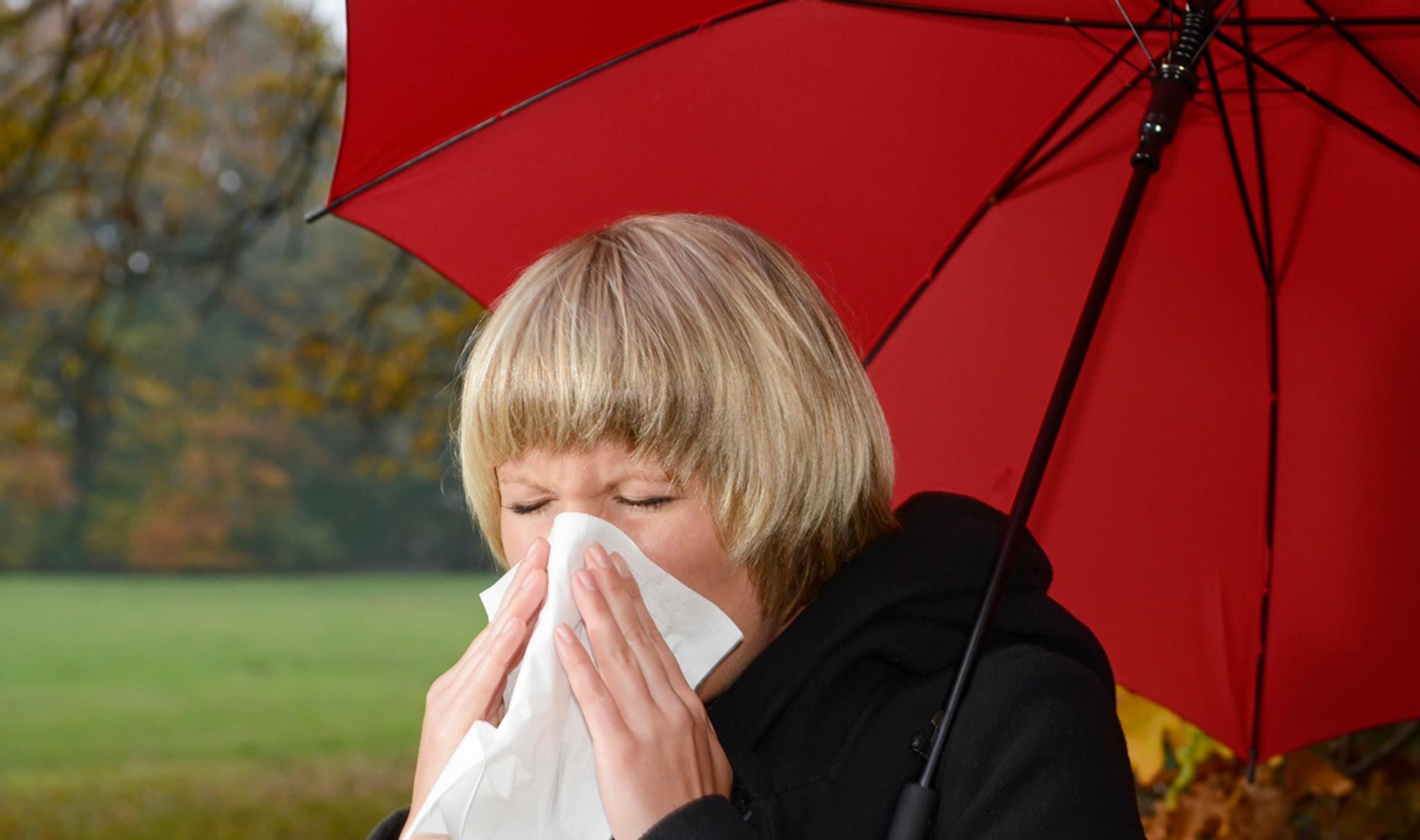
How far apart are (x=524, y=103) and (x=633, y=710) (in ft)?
4.33

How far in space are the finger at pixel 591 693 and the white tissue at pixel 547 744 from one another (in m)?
0.03

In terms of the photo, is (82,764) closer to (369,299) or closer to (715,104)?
(369,299)

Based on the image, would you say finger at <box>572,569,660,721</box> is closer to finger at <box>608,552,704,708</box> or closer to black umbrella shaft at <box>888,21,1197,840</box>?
finger at <box>608,552,704,708</box>

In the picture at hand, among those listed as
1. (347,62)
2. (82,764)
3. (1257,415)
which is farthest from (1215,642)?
(82,764)

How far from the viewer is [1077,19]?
2396mm

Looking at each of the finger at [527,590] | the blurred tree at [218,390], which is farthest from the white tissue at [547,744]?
the blurred tree at [218,390]

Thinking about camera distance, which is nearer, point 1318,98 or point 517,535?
point 517,535

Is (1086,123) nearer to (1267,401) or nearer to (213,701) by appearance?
(1267,401)

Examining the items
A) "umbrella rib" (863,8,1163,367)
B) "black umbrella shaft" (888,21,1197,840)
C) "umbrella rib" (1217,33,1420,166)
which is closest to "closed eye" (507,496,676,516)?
"black umbrella shaft" (888,21,1197,840)

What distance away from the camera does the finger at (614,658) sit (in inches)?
67.4

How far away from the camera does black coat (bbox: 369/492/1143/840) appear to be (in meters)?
1.79

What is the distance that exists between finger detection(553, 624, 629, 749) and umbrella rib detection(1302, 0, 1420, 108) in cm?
139

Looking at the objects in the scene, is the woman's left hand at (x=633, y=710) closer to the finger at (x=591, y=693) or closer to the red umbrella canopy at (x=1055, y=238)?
the finger at (x=591, y=693)

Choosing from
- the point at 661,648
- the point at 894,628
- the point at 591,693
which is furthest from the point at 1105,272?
the point at 591,693
